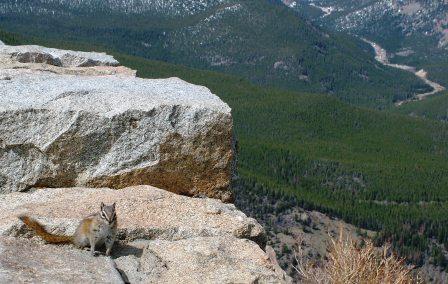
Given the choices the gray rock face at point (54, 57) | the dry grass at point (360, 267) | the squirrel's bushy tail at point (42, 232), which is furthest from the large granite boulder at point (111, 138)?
the gray rock face at point (54, 57)

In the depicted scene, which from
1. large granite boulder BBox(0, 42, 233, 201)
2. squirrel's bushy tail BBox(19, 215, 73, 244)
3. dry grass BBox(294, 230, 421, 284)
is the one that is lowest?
dry grass BBox(294, 230, 421, 284)

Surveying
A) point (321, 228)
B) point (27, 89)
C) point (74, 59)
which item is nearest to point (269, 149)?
point (321, 228)

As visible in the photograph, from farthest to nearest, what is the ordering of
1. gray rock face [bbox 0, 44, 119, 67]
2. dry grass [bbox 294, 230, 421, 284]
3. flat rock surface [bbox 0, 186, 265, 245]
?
gray rock face [bbox 0, 44, 119, 67] → dry grass [bbox 294, 230, 421, 284] → flat rock surface [bbox 0, 186, 265, 245]

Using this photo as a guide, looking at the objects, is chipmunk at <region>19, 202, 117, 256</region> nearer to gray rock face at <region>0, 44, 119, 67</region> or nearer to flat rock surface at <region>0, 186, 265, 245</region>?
flat rock surface at <region>0, 186, 265, 245</region>

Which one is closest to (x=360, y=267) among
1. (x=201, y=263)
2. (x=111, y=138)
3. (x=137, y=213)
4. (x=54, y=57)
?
(x=201, y=263)

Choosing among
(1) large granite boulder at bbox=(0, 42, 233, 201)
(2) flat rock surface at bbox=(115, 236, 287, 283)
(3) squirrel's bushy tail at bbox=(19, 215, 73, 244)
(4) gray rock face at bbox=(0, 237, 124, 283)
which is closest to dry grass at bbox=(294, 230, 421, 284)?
(2) flat rock surface at bbox=(115, 236, 287, 283)

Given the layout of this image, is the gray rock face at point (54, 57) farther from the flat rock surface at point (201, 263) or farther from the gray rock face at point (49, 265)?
the flat rock surface at point (201, 263)

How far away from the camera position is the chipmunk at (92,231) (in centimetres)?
1195

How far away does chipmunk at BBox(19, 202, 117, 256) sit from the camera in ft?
39.2

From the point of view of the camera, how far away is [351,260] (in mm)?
14836

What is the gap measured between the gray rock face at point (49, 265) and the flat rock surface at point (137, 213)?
60 centimetres

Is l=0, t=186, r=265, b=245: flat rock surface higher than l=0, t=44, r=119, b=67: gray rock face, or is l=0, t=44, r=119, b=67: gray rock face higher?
l=0, t=186, r=265, b=245: flat rock surface

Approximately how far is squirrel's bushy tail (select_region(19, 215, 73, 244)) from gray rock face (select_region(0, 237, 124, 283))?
196mm

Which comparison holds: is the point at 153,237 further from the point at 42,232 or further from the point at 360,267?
the point at 360,267
